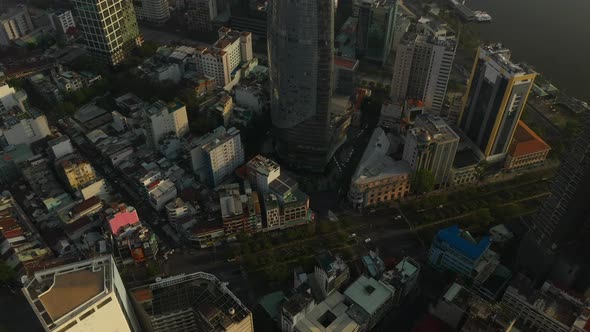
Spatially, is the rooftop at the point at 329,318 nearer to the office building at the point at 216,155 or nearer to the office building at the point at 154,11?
the office building at the point at 216,155

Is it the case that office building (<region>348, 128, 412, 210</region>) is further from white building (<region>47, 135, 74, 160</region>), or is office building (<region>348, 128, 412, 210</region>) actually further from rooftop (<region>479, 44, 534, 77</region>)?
white building (<region>47, 135, 74, 160</region>)

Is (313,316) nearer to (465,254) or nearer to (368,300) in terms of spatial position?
(368,300)

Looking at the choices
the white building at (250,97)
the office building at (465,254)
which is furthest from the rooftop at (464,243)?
the white building at (250,97)

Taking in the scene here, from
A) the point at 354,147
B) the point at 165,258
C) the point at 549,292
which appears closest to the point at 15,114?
the point at 165,258

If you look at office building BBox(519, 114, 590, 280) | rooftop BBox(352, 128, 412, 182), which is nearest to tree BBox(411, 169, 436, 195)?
rooftop BBox(352, 128, 412, 182)

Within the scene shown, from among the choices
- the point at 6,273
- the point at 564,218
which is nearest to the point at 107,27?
the point at 6,273

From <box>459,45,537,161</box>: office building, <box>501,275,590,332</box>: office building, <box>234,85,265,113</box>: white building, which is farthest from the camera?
<box>234,85,265,113</box>: white building
